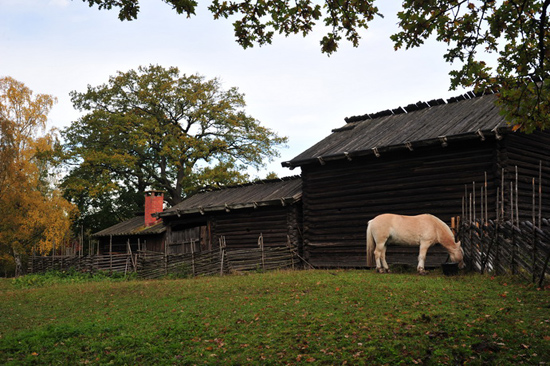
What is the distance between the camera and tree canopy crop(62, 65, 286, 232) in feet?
115

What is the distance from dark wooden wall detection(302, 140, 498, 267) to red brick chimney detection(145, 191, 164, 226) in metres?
14.3

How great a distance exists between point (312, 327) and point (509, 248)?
5.88 metres

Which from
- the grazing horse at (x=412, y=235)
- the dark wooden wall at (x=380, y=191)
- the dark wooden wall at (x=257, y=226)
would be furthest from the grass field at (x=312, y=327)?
the dark wooden wall at (x=257, y=226)

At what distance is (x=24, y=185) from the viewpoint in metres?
30.5

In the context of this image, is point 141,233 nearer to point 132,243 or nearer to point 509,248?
point 132,243

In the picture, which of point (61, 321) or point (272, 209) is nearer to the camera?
point (61, 321)

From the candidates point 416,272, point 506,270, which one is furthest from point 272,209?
point 506,270

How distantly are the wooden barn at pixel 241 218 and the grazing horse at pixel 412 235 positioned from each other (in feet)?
18.8

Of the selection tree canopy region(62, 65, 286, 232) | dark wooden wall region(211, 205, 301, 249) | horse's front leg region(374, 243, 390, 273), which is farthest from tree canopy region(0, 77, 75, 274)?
horse's front leg region(374, 243, 390, 273)

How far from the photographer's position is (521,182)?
15297mm

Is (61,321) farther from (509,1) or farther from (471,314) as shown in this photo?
(509,1)

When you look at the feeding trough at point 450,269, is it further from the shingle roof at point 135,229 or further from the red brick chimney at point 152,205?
the red brick chimney at point 152,205

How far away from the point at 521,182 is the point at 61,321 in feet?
46.0

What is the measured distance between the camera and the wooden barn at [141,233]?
94.4ft
